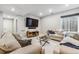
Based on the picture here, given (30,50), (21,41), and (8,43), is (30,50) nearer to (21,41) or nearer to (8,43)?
(21,41)

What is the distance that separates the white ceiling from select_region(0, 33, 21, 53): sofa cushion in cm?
47

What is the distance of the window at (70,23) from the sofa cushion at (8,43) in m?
0.97

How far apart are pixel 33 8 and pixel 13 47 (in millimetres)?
824

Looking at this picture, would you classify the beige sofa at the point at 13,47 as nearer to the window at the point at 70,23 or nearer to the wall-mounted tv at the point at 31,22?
the wall-mounted tv at the point at 31,22

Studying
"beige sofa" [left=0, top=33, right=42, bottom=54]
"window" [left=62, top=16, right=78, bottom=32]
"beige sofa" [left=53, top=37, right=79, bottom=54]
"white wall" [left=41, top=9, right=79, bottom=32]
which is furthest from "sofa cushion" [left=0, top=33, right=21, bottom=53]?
"window" [left=62, top=16, right=78, bottom=32]

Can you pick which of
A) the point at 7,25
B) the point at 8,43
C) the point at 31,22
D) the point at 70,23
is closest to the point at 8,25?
Result: the point at 7,25

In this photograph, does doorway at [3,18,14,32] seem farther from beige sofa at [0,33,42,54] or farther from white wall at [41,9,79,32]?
white wall at [41,9,79,32]

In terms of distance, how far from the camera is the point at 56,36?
1.83 meters

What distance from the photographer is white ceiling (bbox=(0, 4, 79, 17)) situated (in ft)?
5.73

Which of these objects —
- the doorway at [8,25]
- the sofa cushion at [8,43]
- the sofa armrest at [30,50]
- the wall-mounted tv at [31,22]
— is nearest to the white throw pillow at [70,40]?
the sofa armrest at [30,50]

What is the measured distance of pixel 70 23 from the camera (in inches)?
71.7
